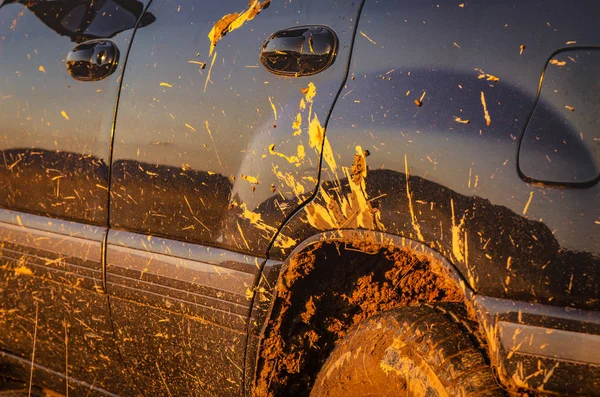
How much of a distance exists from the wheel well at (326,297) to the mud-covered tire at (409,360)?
10 centimetres

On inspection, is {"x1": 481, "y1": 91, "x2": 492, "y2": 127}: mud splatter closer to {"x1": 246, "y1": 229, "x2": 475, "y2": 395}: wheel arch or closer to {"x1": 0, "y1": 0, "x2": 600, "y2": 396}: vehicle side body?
{"x1": 0, "y1": 0, "x2": 600, "y2": 396}: vehicle side body

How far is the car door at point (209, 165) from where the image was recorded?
2.56 m

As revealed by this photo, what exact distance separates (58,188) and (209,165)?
842 mm

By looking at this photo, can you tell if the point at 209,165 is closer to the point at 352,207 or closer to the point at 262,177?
the point at 262,177

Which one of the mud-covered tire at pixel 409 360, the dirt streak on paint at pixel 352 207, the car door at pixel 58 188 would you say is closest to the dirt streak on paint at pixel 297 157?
the dirt streak on paint at pixel 352 207

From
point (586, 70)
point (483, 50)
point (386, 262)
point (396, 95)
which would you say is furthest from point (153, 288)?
point (586, 70)

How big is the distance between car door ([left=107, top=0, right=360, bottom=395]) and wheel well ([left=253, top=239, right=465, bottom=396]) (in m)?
0.10

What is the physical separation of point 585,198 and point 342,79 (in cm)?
81

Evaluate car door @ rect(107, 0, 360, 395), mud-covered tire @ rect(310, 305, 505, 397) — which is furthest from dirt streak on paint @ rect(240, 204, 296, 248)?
mud-covered tire @ rect(310, 305, 505, 397)

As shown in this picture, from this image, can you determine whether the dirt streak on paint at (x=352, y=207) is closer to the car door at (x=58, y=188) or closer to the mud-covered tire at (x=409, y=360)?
the mud-covered tire at (x=409, y=360)

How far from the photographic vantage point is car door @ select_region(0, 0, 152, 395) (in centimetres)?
317

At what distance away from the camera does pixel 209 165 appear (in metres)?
2.75

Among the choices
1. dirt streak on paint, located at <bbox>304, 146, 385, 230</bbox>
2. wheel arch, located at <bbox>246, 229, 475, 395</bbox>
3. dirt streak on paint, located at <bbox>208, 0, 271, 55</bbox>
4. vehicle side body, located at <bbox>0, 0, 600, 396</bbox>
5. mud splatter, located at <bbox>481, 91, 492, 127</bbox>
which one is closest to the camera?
vehicle side body, located at <bbox>0, 0, 600, 396</bbox>

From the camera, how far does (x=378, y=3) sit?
247cm
